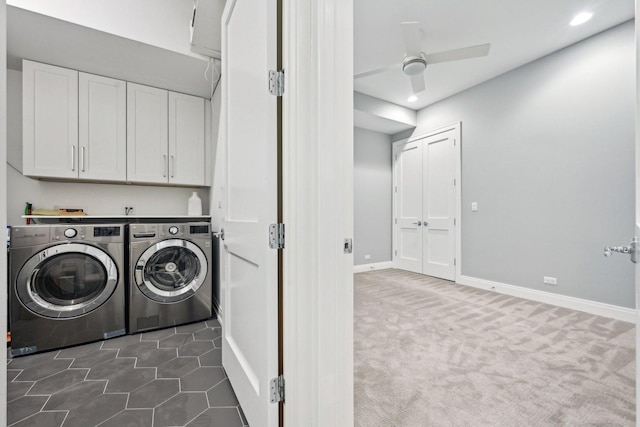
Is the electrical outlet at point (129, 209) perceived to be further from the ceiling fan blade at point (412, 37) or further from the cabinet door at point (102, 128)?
the ceiling fan blade at point (412, 37)

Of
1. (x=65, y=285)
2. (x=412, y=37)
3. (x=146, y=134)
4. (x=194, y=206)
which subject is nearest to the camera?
(x=65, y=285)

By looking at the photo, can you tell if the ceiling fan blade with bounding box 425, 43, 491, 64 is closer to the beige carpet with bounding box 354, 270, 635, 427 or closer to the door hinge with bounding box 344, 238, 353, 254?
the door hinge with bounding box 344, 238, 353, 254

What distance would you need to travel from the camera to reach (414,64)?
94.3 inches

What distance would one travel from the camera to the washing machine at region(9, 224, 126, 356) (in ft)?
6.14

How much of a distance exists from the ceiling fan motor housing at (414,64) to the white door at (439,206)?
184cm

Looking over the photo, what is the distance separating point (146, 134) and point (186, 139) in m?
0.37

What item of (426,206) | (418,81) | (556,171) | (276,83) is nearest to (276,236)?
(276,83)

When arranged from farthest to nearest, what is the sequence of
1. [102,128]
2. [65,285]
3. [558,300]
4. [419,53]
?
[558,300] → [102,128] → [419,53] → [65,285]

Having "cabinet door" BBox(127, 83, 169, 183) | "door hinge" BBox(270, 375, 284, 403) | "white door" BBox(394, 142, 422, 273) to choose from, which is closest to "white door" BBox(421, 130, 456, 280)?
"white door" BBox(394, 142, 422, 273)

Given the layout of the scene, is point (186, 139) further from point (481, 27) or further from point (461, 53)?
point (481, 27)

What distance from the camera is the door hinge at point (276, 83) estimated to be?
3.35 ft

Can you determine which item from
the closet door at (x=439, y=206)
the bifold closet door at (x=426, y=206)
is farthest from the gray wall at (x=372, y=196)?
the closet door at (x=439, y=206)

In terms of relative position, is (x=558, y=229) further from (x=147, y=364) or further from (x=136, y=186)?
(x=136, y=186)

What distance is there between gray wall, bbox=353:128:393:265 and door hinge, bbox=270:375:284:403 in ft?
11.5
